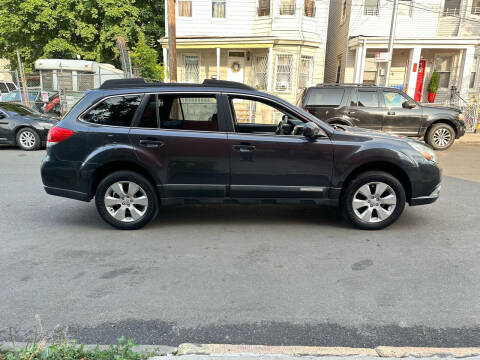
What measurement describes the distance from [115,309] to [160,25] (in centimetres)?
2445

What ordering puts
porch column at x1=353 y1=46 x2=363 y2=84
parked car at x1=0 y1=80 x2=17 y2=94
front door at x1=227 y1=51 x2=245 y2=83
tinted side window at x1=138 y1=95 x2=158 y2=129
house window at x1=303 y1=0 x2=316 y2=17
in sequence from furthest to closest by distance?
parked car at x1=0 y1=80 x2=17 y2=94 → front door at x1=227 y1=51 x2=245 y2=83 → house window at x1=303 y1=0 x2=316 y2=17 → porch column at x1=353 y1=46 x2=363 y2=84 → tinted side window at x1=138 y1=95 x2=158 y2=129

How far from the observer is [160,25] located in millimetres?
24375

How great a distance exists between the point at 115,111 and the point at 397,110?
870 centimetres

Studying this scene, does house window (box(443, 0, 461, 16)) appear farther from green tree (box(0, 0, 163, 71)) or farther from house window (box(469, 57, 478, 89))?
green tree (box(0, 0, 163, 71))

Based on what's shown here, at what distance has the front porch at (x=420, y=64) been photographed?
16297 millimetres

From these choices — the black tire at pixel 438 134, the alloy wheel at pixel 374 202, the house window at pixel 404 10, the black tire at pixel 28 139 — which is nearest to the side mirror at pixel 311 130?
the alloy wheel at pixel 374 202

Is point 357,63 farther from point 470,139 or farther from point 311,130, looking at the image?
point 311,130

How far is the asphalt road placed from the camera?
2817mm

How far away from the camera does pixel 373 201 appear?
4762 millimetres

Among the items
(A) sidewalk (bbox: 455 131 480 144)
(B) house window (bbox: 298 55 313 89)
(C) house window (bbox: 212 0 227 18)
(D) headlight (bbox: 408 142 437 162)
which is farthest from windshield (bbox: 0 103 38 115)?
(A) sidewalk (bbox: 455 131 480 144)

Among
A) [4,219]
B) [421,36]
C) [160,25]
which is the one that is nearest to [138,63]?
[160,25]

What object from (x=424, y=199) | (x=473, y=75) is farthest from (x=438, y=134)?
(x=473, y=75)

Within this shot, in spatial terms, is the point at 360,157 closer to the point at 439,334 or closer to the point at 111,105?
the point at 439,334

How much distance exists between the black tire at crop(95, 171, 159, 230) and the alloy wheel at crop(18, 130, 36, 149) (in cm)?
766
